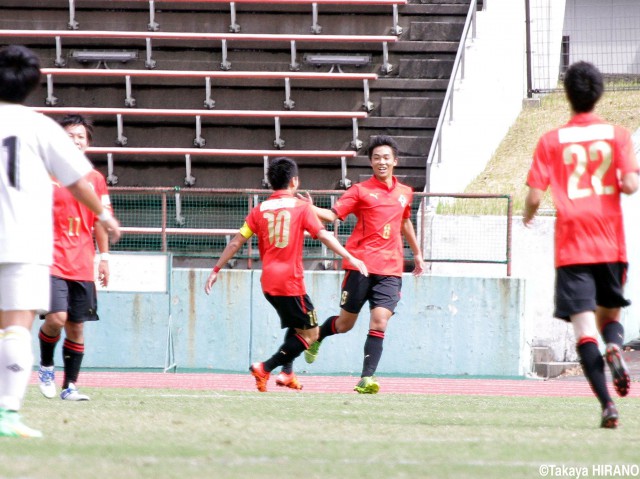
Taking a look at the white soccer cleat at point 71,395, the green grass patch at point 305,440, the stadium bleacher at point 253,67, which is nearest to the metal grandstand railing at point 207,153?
the stadium bleacher at point 253,67

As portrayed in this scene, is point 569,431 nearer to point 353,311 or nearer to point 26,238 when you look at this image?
point 26,238

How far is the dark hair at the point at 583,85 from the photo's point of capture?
6383 millimetres

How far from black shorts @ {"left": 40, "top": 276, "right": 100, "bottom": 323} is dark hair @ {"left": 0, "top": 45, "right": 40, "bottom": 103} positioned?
10.3ft

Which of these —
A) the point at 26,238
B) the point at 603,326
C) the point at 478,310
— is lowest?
the point at 478,310

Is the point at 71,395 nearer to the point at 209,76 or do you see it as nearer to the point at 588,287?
the point at 588,287

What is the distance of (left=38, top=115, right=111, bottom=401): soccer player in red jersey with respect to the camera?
27.8 ft

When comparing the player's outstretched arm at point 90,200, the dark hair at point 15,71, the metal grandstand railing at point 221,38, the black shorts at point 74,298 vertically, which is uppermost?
the metal grandstand railing at point 221,38

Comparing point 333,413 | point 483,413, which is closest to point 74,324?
point 333,413

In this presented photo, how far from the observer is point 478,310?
1415 cm

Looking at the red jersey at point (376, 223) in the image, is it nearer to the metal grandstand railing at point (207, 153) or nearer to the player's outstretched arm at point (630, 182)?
the player's outstretched arm at point (630, 182)

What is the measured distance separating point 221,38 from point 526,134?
4971 millimetres

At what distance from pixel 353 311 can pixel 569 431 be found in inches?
164

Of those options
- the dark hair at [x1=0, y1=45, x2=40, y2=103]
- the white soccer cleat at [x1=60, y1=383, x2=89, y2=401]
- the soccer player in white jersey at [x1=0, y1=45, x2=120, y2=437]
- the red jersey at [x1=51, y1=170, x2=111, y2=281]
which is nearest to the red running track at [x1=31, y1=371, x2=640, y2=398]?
the white soccer cleat at [x1=60, y1=383, x2=89, y2=401]

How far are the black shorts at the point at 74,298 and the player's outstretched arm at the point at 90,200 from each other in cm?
285
